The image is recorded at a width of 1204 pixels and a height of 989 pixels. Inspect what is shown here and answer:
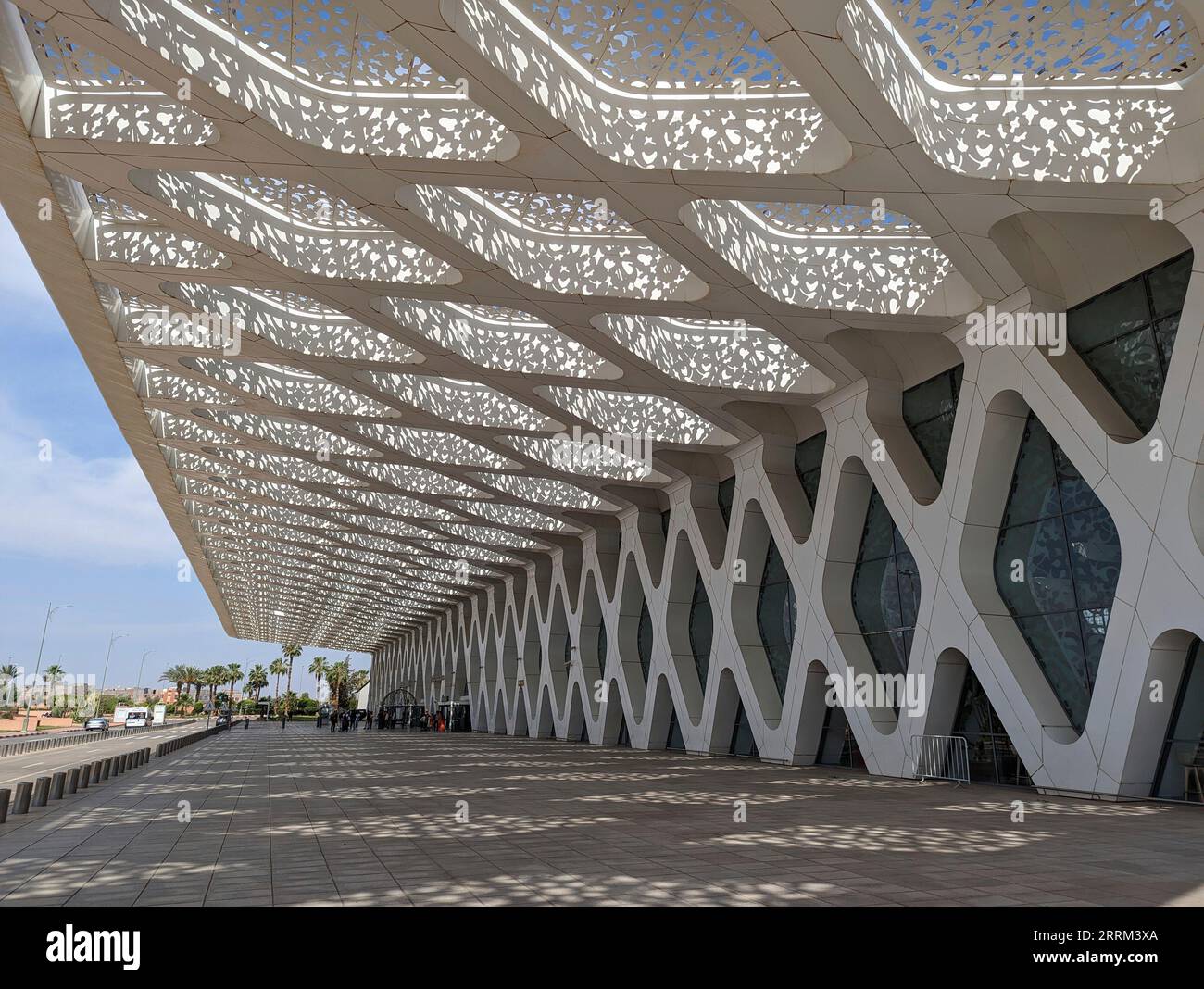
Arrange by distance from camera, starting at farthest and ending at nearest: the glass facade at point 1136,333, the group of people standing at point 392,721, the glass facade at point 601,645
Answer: the group of people standing at point 392,721
the glass facade at point 601,645
the glass facade at point 1136,333

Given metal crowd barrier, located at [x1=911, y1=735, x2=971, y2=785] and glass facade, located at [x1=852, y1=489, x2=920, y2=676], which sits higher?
glass facade, located at [x1=852, y1=489, x2=920, y2=676]

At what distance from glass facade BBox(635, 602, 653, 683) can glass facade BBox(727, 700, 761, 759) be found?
6.34m

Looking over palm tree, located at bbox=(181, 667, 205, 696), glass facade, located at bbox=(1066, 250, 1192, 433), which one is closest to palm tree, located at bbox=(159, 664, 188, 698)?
palm tree, located at bbox=(181, 667, 205, 696)

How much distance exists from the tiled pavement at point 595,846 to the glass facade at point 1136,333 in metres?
5.81

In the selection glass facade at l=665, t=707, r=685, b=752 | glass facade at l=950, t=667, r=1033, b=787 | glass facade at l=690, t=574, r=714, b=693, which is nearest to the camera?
glass facade at l=950, t=667, r=1033, b=787

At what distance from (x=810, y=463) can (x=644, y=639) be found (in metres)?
11.6

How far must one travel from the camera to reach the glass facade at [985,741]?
15977mm

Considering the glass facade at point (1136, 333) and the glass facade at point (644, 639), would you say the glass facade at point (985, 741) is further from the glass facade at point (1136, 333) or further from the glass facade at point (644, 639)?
the glass facade at point (644, 639)

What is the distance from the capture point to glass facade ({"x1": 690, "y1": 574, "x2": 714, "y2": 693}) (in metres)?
27.5

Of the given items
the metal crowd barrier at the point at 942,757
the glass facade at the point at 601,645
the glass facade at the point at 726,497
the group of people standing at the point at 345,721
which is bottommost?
the group of people standing at the point at 345,721

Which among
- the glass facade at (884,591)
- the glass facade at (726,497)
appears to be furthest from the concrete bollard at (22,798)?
the glass facade at (726,497)

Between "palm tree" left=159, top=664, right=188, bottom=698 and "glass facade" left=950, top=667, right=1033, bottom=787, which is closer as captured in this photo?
"glass facade" left=950, top=667, right=1033, bottom=787

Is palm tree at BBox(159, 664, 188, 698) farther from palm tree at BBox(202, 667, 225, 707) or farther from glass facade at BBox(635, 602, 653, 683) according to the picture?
glass facade at BBox(635, 602, 653, 683)

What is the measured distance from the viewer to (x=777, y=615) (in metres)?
23.7
